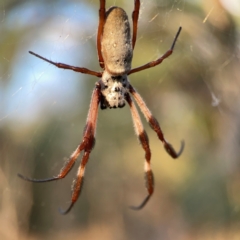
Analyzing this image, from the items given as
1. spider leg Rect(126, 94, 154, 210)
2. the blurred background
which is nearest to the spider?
spider leg Rect(126, 94, 154, 210)

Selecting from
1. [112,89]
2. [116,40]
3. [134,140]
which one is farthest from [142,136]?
[134,140]

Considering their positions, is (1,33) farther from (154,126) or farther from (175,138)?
(175,138)

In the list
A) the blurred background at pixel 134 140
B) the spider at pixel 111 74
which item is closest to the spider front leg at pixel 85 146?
the spider at pixel 111 74

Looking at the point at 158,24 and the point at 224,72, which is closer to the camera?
the point at 158,24

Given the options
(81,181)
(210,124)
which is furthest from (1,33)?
(210,124)

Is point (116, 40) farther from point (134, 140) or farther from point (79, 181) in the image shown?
point (134, 140)

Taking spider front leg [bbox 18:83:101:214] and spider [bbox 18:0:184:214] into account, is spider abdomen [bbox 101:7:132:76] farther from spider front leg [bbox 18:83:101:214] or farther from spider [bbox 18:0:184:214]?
spider front leg [bbox 18:83:101:214]
